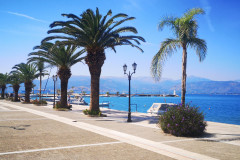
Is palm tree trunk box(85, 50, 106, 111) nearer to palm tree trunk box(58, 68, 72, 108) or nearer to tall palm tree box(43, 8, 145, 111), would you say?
tall palm tree box(43, 8, 145, 111)

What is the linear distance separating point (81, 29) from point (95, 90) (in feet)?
18.3

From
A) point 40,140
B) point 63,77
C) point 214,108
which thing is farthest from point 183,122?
point 214,108

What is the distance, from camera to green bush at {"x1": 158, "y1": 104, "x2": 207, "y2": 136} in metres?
10.5

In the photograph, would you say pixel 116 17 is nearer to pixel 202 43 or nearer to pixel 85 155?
pixel 202 43

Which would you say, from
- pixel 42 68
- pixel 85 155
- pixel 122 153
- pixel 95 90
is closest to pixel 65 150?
pixel 85 155

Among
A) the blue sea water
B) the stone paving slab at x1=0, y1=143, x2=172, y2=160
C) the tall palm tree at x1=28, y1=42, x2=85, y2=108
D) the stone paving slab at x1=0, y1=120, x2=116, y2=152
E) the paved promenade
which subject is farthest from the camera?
the blue sea water

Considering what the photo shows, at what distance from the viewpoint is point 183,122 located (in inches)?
416

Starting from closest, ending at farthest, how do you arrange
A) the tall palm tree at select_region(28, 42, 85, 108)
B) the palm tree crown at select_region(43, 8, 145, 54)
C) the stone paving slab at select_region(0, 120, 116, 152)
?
the stone paving slab at select_region(0, 120, 116, 152) < the palm tree crown at select_region(43, 8, 145, 54) < the tall palm tree at select_region(28, 42, 85, 108)

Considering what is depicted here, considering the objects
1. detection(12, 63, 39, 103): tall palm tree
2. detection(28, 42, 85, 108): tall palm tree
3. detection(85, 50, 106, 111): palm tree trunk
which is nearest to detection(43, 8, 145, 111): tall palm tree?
detection(85, 50, 106, 111): palm tree trunk

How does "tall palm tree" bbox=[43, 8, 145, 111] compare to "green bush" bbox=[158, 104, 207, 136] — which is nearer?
"green bush" bbox=[158, 104, 207, 136]

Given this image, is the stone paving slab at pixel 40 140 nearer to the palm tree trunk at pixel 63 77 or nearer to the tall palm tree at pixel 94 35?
the tall palm tree at pixel 94 35

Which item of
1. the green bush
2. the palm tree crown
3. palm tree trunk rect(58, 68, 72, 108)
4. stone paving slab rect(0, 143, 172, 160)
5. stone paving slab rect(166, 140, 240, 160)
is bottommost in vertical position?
stone paving slab rect(0, 143, 172, 160)

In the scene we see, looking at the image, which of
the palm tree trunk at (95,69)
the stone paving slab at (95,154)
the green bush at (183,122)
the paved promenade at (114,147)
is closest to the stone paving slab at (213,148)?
the paved promenade at (114,147)

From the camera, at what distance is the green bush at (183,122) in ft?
34.5
